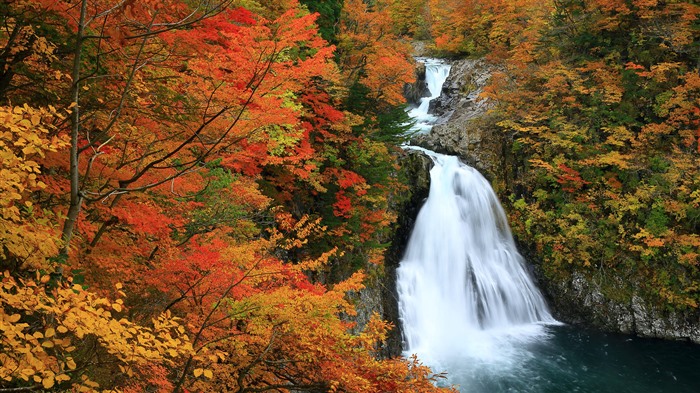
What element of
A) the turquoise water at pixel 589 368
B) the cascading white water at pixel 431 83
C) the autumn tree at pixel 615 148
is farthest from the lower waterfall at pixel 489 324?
the cascading white water at pixel 431 83

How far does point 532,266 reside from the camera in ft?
57.0

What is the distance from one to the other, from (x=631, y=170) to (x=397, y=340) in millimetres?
11675

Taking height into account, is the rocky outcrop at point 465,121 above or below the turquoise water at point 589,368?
above

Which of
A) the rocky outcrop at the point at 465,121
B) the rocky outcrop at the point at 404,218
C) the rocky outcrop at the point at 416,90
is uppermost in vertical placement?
the rocky outcrop at the point at 416,90

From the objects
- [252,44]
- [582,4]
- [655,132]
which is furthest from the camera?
[582,4]

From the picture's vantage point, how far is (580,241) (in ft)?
52.7

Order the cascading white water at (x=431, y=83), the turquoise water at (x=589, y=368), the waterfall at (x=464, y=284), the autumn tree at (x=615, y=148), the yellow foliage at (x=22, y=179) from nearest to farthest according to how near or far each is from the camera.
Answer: the yellow foliage at (x=22, y=179) → the turquoise water at (x=589, y=368) → the waterfall at (x=464, y=284) → the autumn tree at (x=615, y=148) → the cascading white water at (x=431, y=83)

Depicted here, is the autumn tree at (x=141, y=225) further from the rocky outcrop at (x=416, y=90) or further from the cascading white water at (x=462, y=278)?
the rocky outcrop at (x=416, y=90)

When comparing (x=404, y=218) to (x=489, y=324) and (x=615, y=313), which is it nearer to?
(x=489, y=324)

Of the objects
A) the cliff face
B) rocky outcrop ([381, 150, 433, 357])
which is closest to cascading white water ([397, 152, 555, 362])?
rocky outcrop ([381, 150, 433, 357])

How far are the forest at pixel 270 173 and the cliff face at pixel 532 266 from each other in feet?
1.50

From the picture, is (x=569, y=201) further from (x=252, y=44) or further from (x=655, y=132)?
(x=252, y=44)

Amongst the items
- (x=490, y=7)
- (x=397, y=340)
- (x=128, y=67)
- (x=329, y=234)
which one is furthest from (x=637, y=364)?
(x=490, y=7)

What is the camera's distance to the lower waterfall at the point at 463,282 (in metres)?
14.0
